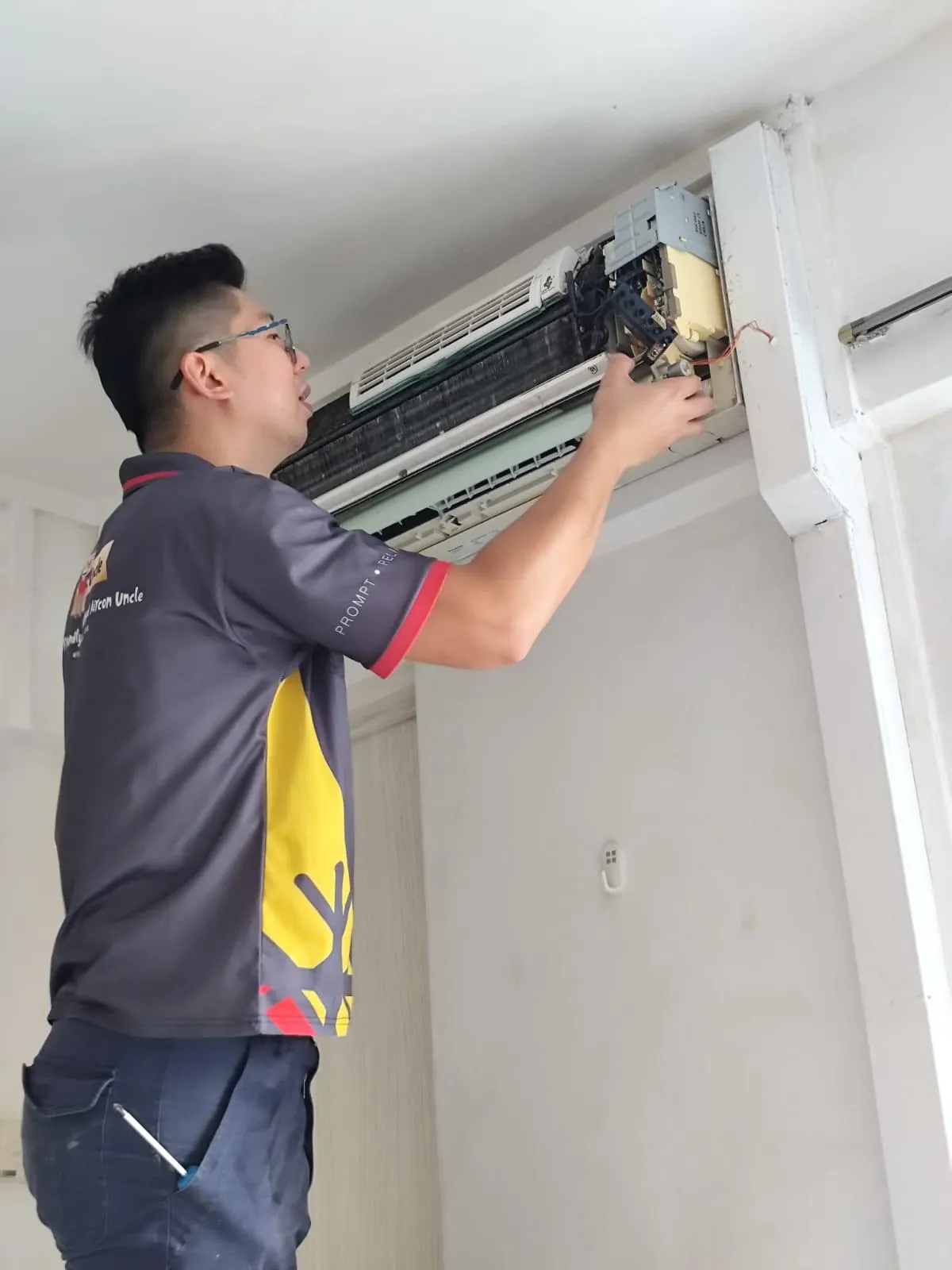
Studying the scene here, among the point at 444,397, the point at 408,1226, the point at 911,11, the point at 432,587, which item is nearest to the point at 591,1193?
the point at 408,1226

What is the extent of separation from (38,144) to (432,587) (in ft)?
3.05

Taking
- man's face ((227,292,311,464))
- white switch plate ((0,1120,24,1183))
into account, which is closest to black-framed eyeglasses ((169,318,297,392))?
man's face ((227,292,311,464))

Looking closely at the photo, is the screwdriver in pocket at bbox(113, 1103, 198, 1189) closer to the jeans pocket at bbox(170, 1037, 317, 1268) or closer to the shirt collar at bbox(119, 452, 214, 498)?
the jeans pocket at bbox(170, 1037, 317, 1268)

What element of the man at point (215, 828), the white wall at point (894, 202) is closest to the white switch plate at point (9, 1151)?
the man at point (215, 828)

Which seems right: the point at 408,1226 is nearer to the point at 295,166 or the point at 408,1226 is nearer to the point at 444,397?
the point at 444,397

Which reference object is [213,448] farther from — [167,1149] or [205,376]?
[167,1149]

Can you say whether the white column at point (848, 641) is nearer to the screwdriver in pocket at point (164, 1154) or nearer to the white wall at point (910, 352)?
the white wall at point (910, 352)

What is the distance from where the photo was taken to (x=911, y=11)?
4.87ft

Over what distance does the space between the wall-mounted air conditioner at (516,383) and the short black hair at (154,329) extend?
1.11 ft

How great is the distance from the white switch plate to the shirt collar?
137cm

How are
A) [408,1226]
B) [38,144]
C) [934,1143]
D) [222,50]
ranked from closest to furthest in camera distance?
1. [934,1143]
2. [222,50]
3. [38,144]
4. [408,1226]

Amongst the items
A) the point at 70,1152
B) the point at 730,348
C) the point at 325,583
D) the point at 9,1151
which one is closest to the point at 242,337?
the point at 325,583

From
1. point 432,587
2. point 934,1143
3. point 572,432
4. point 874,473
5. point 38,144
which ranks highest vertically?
point 38,144

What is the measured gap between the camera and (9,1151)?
6.85 feet
